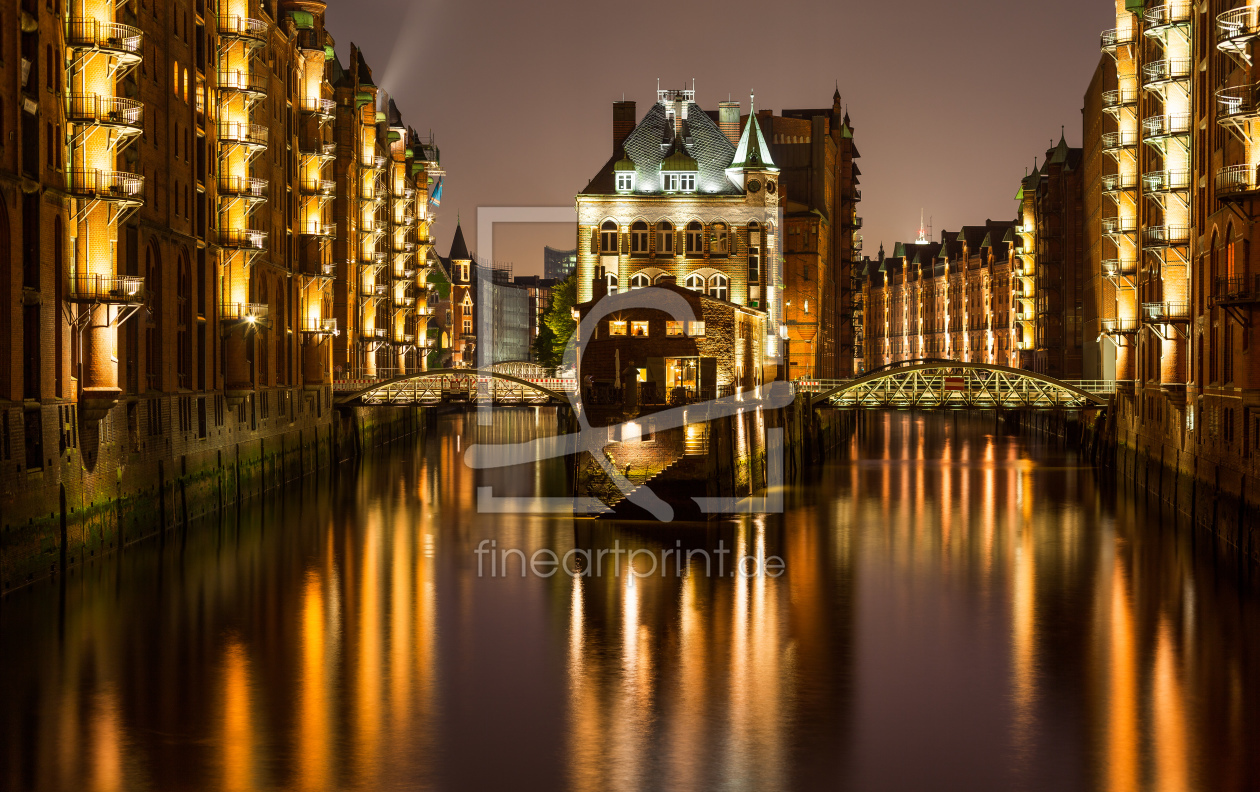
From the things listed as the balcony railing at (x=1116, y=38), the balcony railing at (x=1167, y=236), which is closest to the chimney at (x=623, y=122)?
the balcony railing at (x=1116, y=38)

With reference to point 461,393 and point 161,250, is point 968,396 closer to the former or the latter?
point 461,393

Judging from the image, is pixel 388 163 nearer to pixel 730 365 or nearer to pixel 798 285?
pixel 798 285

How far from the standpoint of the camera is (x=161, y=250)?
41844mm

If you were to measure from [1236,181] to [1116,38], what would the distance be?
22686 mm

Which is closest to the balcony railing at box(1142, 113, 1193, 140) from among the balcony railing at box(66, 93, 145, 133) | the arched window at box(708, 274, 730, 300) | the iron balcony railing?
the iron balcony railing

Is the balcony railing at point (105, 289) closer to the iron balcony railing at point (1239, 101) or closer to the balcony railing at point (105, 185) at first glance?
the balcony railing at point (105, 185)

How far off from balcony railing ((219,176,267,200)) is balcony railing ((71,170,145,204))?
555 inches

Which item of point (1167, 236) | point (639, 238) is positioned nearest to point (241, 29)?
point (639, 238)

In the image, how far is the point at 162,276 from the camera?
1652 inches

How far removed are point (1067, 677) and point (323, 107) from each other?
46.4 m

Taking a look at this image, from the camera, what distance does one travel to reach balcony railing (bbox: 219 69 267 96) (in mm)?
48531

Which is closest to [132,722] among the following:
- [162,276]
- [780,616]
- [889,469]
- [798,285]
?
[780,616]

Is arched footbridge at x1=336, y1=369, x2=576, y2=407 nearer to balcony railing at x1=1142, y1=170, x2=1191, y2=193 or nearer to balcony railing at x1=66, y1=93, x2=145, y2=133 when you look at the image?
balcony railing at x1=1142, y1=170, x2=1191, y2=193

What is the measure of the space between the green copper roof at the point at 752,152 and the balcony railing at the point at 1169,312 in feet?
81.8
